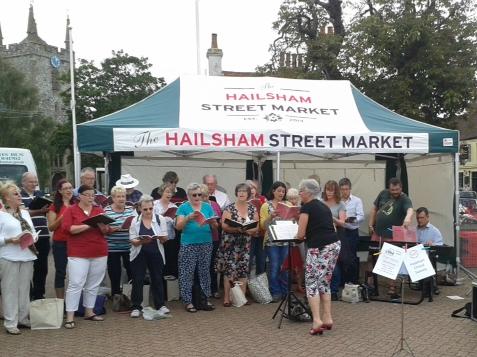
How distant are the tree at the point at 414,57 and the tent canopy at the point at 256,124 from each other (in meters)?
8.93

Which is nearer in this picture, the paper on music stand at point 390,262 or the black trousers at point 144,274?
the paper on music stand at point 390,262

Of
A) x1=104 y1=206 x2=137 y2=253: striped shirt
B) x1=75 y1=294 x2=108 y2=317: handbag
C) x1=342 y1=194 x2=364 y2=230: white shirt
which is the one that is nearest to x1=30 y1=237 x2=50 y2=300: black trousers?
x1=75 y1=294 x2=108 y2=317: handbag

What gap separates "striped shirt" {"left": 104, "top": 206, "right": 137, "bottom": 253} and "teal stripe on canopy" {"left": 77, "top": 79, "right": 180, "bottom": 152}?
115 cm

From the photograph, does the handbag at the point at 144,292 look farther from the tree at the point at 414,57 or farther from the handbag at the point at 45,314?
the tree at the point at 414,57

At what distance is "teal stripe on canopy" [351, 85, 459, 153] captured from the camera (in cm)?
795

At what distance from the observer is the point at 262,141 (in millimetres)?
7531

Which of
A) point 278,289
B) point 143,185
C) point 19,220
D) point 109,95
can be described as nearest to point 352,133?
point 278,289

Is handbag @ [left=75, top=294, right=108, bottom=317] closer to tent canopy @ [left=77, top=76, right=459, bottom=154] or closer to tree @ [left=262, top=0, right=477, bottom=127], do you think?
tent canopy @ [left=77, top=76, right=459, bottom=154]

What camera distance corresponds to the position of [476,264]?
931 cm

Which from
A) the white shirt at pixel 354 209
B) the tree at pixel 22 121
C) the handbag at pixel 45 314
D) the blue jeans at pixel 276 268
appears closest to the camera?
the handbag at pixel 45 314

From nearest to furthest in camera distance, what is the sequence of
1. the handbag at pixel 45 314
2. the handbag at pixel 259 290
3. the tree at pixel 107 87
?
the handbag at pixel 45 314 → the handbag at pixel 259 290 → the tree at pixel 107 87

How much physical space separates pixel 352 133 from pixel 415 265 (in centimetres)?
355

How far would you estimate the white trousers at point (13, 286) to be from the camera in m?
5.43

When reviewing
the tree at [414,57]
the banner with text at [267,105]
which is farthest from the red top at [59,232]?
the tree at [414,57]
